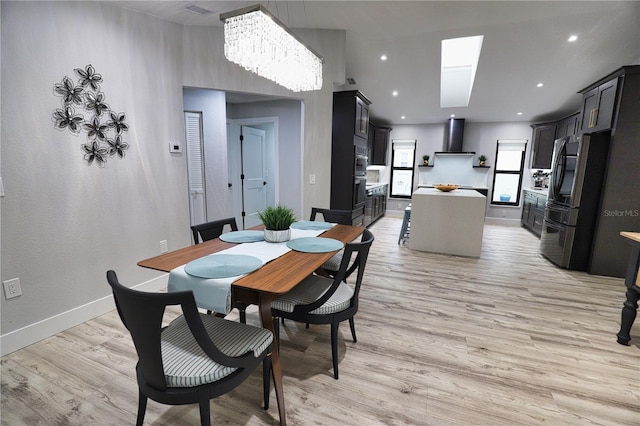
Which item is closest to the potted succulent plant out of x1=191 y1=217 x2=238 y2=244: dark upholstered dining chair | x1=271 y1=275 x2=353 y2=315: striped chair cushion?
x1=271 y1=275 x2=353 y2=315: striped chair cushion

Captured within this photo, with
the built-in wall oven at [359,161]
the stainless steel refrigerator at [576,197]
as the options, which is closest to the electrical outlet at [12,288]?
the built-in wall oven at [359,161]

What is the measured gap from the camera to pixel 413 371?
1.89 meters

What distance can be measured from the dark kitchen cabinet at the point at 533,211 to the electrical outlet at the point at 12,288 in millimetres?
6721

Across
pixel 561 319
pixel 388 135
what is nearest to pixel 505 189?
pixel 388 135

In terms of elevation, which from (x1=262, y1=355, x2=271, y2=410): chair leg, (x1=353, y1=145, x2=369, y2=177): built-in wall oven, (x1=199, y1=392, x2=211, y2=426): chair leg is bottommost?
(x1=262, y1=355, x2=271, y2=410): chair leg

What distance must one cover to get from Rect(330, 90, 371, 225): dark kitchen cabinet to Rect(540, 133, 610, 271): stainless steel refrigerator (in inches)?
110

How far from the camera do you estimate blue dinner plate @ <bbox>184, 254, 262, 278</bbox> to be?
142 centimetres

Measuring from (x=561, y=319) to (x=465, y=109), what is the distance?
16.2ft

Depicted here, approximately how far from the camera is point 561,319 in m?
2.58

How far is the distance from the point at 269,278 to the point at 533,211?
6397 millimetres

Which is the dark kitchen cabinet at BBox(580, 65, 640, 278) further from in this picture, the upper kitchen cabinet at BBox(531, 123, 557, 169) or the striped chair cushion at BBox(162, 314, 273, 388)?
the striped chair cushion at BBox(162, 314, 273, 388)

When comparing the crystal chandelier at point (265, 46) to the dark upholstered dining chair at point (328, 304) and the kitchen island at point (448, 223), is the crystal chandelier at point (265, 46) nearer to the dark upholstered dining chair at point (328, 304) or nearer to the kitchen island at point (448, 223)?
the dark upholstered dining chair at point (328, 304)

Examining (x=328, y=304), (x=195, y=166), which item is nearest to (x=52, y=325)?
(x=328, y=304)

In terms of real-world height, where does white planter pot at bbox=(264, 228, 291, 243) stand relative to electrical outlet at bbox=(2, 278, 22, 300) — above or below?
above
